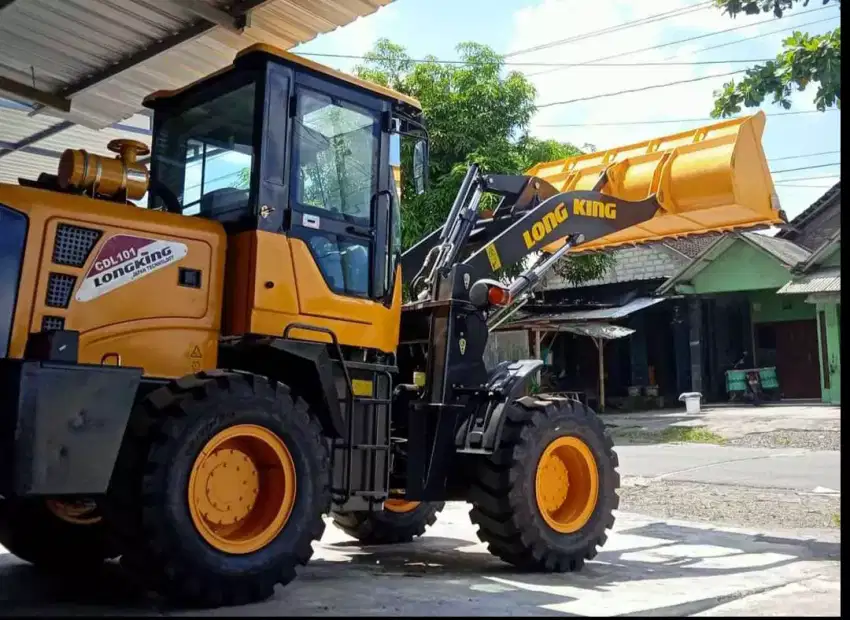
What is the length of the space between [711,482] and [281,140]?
7.60 metres

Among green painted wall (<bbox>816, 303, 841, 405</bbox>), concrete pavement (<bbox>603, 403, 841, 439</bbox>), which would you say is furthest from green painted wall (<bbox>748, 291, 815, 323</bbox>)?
concrete pavement (<bbox>603, 403, 841, 439</bbox>)

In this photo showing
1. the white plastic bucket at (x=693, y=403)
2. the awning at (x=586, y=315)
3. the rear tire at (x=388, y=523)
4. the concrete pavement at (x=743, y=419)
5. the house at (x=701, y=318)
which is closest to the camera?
the rear tire at (x=388, y=523)

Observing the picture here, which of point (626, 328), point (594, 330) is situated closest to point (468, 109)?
point (594, 330)

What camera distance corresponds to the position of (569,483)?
20.0 feet

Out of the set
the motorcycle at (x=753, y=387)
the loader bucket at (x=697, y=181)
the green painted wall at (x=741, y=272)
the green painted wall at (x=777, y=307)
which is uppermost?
the green painted wall at (x=741, y=272)

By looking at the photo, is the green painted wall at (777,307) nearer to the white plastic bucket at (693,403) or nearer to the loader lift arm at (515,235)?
the white plastic bucket at (693,403)

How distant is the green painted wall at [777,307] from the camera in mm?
22938

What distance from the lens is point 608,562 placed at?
6.05m

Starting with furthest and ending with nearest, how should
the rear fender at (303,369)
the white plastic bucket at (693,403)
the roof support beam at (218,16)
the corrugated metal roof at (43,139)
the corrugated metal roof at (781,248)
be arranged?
1. the corrugated metal roof at (781,248)
2. the white plastic bucket at (693,403)
3. the corrugated metal roof at (43,139)
4. the roof support beam at (218,16)
5. the rear fender at (303,369)

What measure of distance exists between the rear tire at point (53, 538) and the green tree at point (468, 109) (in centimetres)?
1154

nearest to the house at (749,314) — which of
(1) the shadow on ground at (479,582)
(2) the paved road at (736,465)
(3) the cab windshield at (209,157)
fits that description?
(2) the paved road at (736,465)

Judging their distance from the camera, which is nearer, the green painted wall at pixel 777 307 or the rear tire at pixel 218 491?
the rear tire at pixel 218 491

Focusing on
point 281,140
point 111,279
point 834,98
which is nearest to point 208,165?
point 281,140

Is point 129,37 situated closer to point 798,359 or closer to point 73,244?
point 73,244
